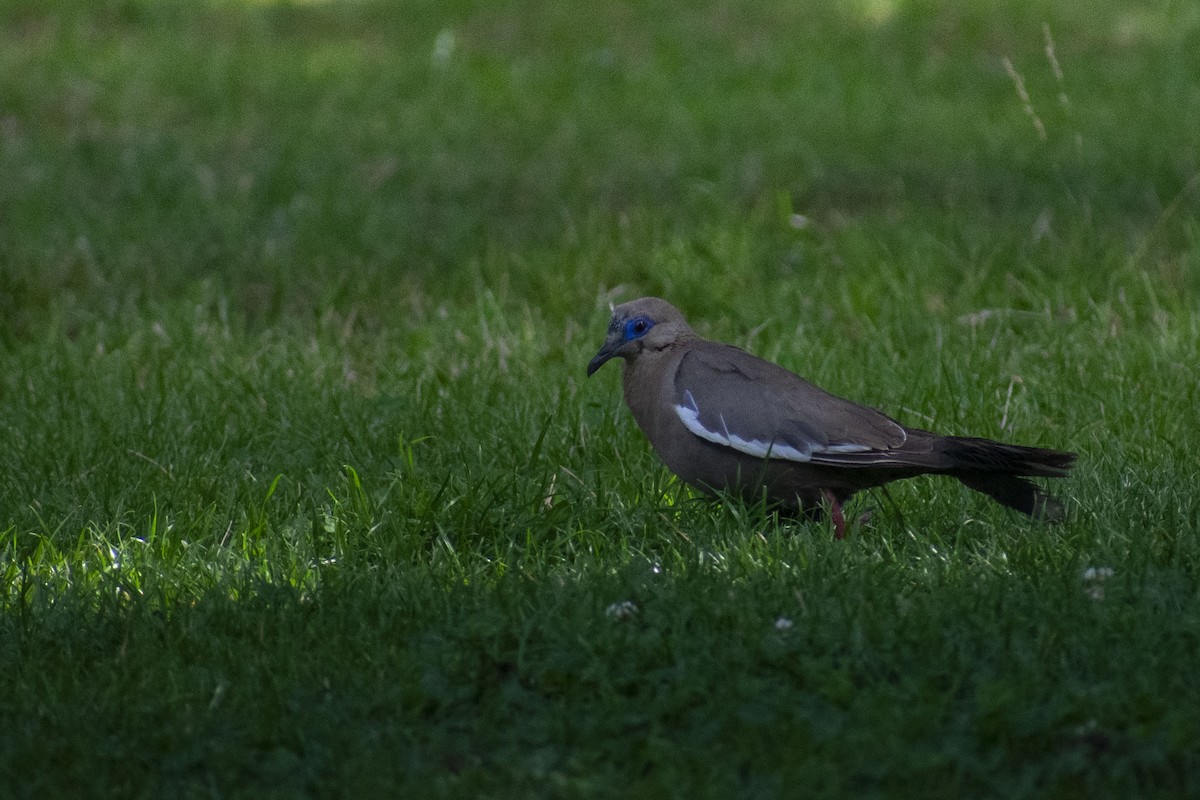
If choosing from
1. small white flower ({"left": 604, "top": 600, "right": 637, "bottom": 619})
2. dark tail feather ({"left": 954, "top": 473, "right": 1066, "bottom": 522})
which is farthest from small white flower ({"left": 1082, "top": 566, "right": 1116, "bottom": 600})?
small white flower ({"left": 604, "top": 600, "right": 637, "bottom": 619})

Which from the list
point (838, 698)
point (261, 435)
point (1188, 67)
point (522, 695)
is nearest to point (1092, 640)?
point (838, 698)

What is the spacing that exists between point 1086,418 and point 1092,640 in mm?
2002

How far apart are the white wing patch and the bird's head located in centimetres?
45

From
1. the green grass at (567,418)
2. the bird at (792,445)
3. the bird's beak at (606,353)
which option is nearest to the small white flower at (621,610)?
the green grass at (567,418)

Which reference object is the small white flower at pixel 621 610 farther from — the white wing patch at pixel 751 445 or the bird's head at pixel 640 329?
the bird's head at pixel 640 329

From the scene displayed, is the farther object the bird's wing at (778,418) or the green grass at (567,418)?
the bird's wing at (778,418)

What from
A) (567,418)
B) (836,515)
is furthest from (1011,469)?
(567,418)

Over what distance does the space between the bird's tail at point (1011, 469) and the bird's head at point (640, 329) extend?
1.01 metres

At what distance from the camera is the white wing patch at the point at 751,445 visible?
14.8 ft

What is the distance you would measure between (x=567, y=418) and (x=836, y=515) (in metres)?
1.25

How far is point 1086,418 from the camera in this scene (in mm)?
5426

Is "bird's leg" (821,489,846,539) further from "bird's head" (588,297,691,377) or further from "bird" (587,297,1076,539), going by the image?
"bird's head" (588,297,691,377)

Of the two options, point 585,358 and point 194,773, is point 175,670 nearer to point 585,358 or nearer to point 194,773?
point 194,773

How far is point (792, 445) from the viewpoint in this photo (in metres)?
4.53
